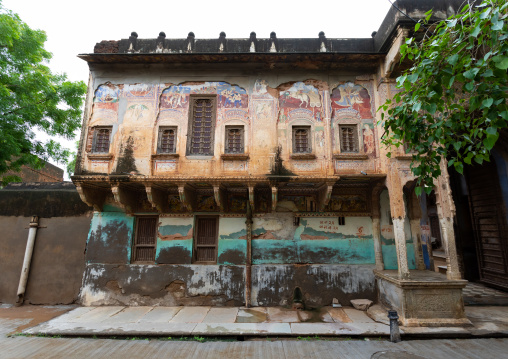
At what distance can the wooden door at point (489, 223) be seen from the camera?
9.63 meters

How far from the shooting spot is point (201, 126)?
8664 mm

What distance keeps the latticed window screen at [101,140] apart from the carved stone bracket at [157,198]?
7.00 feet

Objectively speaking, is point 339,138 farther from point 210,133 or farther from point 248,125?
point 210,133

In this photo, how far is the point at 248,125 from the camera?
8477mm

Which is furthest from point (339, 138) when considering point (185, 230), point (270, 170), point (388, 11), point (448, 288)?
point (185, 230)

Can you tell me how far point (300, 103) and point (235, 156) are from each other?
2.83m

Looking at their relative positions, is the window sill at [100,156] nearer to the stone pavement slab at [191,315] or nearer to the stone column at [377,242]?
the stone pavement slab at [191,315]

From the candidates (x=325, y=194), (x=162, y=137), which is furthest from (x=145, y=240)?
(x=325, y=194)

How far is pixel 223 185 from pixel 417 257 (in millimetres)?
6738

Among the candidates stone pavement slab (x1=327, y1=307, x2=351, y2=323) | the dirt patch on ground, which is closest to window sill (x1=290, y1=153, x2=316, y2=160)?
stone pavement slab (x1=327, y1=307, x2=351, y2=323)

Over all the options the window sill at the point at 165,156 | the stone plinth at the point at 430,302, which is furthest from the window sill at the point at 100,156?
the stone plinth at the point at 430,302

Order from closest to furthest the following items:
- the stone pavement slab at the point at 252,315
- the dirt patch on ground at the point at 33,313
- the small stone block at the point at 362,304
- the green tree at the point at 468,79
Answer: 1. the green tree at the point at 468,79
2. the stone pavement slab at the point at 252,315
3. the dirt patch on ground at the point at 33,313
4. the small stone block at the point at 362,304

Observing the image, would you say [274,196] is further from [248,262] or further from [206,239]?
[206,239]

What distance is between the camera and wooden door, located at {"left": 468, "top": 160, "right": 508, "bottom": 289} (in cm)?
963
